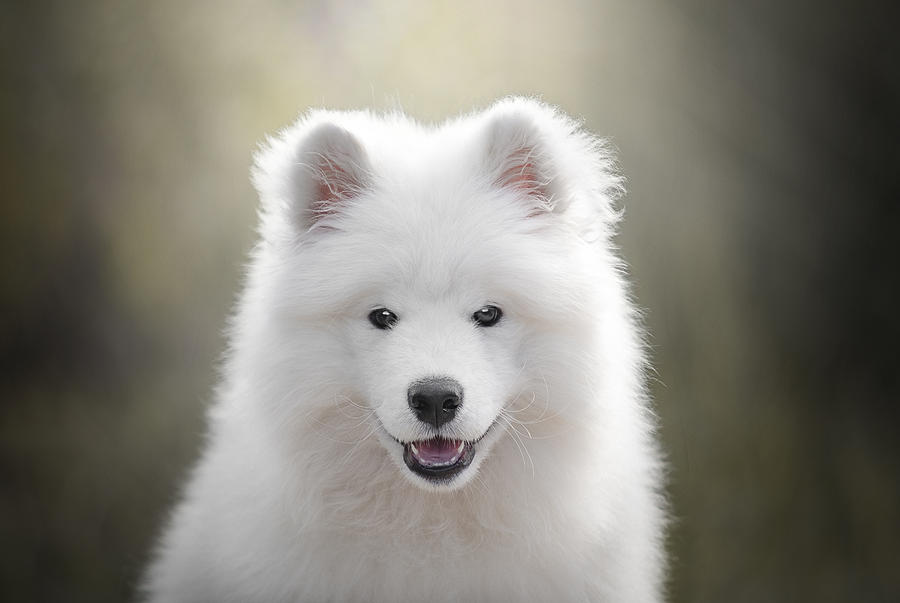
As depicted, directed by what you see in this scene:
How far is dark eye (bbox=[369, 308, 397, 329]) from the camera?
176 centimetres

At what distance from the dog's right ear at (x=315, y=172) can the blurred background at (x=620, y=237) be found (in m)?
0.65

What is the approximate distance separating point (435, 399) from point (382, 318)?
0.77 feet

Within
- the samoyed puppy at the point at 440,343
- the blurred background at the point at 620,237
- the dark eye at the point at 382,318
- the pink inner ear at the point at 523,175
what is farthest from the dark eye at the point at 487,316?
the blurred background at the point at 620,237

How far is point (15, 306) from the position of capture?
255cm

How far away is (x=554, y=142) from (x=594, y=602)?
3.01 feet

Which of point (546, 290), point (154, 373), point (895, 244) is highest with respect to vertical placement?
point (895, 244)

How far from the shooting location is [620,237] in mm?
2705

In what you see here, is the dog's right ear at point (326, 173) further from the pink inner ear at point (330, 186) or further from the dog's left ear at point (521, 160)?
the dog's left ear at point (521, 160)

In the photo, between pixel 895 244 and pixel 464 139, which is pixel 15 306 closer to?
pixel 464 139

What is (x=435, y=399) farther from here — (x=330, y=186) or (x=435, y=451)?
(x=330, y=186)

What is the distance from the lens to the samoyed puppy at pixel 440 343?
176 cm

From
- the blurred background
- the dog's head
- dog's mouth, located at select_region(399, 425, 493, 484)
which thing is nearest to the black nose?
the dog's head

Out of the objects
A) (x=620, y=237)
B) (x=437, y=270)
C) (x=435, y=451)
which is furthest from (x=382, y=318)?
(x=620, y=237)

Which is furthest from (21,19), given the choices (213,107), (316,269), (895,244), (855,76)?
(895,244)
